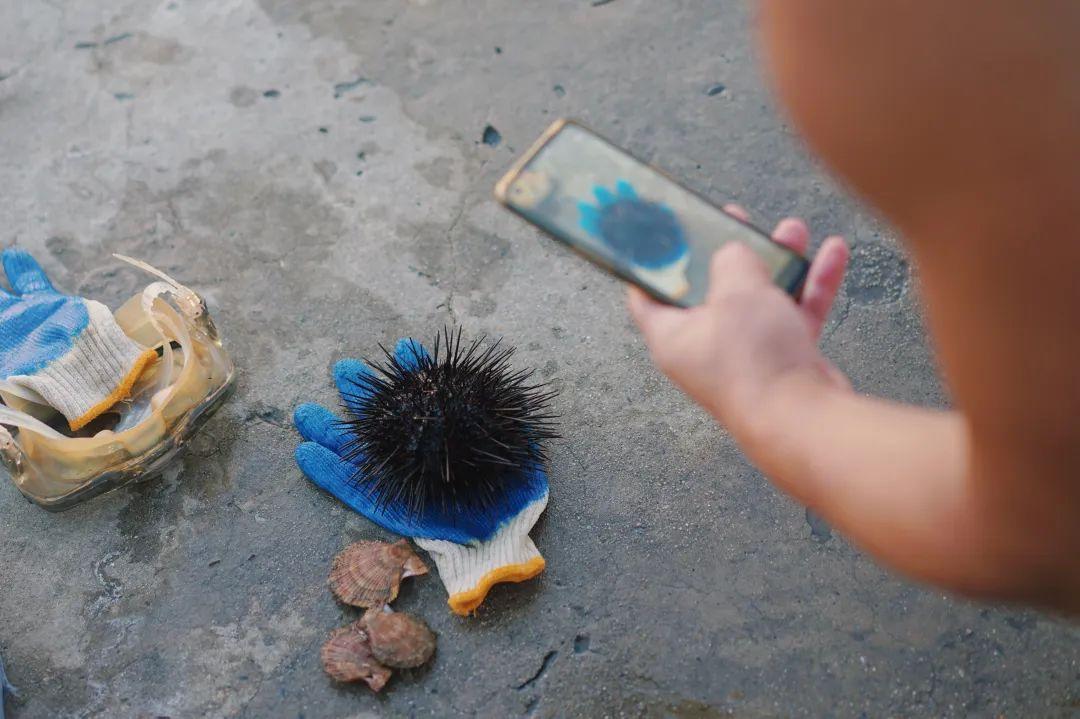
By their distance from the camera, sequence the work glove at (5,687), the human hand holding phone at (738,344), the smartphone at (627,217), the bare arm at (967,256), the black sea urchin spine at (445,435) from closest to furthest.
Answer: the bare arm at (967,256)
the human hand holding phone at (738,344)
the smartphone at (627,217)
the black sea urchin spine at (445,435)
the work glove at (5,687)

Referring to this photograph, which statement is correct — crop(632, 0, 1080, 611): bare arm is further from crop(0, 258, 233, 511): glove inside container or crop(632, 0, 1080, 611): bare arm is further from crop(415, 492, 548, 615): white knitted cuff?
crop(0, 258, 233, 511): glove inside container

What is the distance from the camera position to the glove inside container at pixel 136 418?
1.98 metres

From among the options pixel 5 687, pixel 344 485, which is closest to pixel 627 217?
pixel 344 485

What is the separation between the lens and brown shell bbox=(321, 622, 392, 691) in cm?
175

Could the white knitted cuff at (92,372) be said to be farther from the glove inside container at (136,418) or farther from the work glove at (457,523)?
the work glove at (457,523)

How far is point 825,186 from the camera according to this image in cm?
244

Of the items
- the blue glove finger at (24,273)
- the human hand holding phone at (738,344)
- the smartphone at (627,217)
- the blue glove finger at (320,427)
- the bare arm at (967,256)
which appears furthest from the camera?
the blue glove finger at (24,273)

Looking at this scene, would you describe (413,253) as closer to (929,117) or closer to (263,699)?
(263,699)

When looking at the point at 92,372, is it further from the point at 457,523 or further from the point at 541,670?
the point at 541,670

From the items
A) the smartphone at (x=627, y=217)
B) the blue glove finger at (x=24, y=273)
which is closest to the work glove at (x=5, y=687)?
the blue glove finger at (x=24, y=273)

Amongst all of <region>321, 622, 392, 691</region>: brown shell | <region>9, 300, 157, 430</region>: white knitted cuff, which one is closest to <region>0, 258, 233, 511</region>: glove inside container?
<region>9, 300, 157, 430</region>: white knitted cuff

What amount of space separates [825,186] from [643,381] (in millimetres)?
758

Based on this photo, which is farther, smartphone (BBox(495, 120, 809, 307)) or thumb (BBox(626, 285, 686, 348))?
smartphone (BBox(495, 120, 809, 307))

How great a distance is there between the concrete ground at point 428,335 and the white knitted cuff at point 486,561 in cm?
5
